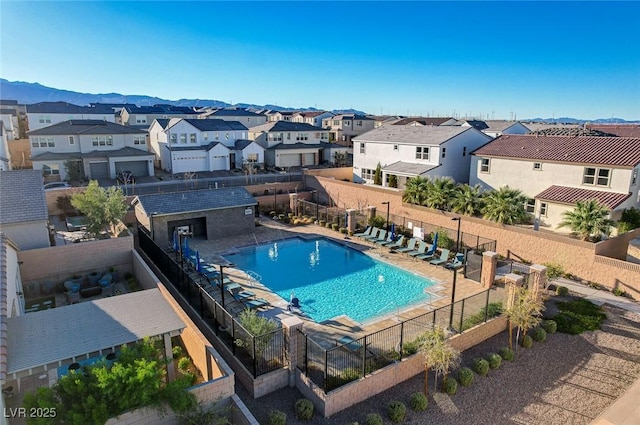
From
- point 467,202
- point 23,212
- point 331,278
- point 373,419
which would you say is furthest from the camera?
point 467,202

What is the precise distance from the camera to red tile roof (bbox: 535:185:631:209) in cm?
2394

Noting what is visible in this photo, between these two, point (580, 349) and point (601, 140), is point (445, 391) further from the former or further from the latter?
point (601, 140)

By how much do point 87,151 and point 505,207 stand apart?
1586 inches

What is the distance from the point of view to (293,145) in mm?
53531

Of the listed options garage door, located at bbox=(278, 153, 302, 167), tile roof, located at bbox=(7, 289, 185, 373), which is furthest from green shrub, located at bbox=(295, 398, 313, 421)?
garage door, located at bbox=(278, 153, 302, 167)

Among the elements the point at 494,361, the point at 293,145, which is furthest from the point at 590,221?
the point at 293,145

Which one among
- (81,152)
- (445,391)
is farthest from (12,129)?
(445,391)

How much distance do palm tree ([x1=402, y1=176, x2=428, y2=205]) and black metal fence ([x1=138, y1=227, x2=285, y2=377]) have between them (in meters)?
17.9

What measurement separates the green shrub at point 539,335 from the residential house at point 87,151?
131 feet

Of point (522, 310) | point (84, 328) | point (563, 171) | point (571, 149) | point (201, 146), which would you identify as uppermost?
point (571, 149)

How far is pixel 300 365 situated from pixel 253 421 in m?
2.82

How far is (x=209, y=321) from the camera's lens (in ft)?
50.4

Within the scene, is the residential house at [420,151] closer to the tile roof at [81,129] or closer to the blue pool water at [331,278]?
the blue pool water at [331,278]

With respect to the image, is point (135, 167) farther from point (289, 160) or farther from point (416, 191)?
point (416, 191)
